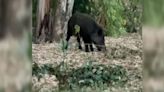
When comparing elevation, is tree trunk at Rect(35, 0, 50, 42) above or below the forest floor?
above

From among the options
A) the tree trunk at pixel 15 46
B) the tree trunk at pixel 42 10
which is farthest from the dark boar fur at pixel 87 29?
the tree trunk at pixel 15 46

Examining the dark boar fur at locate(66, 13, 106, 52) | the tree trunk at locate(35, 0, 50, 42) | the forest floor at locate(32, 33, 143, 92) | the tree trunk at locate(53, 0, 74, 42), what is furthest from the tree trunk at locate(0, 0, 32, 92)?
the tree trunk at locate(35, 0, 50, 42)

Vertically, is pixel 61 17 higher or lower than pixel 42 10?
lower

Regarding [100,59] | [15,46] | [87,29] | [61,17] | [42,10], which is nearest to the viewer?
[15,46]

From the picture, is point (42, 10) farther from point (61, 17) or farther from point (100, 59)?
point (100, 59)

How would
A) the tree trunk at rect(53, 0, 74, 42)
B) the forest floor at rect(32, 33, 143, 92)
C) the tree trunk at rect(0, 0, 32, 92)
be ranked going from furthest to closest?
1. the tree trunk at rect(53, 0, 74, 42)
2. the forest floor at rect(32, 33, 143, 92)
3. the tree trunk at rect(0, 0, 32, 92)

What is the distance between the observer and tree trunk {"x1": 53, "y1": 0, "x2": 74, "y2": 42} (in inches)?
511

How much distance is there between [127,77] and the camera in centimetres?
697

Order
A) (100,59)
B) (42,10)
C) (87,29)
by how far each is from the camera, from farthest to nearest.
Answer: (42,10), (87,29), (100,59)

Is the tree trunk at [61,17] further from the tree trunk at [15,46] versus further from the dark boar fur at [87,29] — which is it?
the tree trunk at [15,46]

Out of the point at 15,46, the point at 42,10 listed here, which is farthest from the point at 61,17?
the point at 15,46

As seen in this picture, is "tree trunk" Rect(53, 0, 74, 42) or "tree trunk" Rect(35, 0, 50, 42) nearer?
"tree trunk" Rect(53, 0, 74, 42)

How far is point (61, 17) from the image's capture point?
13.1 metres

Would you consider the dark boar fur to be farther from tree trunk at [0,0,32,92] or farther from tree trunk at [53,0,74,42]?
tree trunk at [0,0,32,92]
